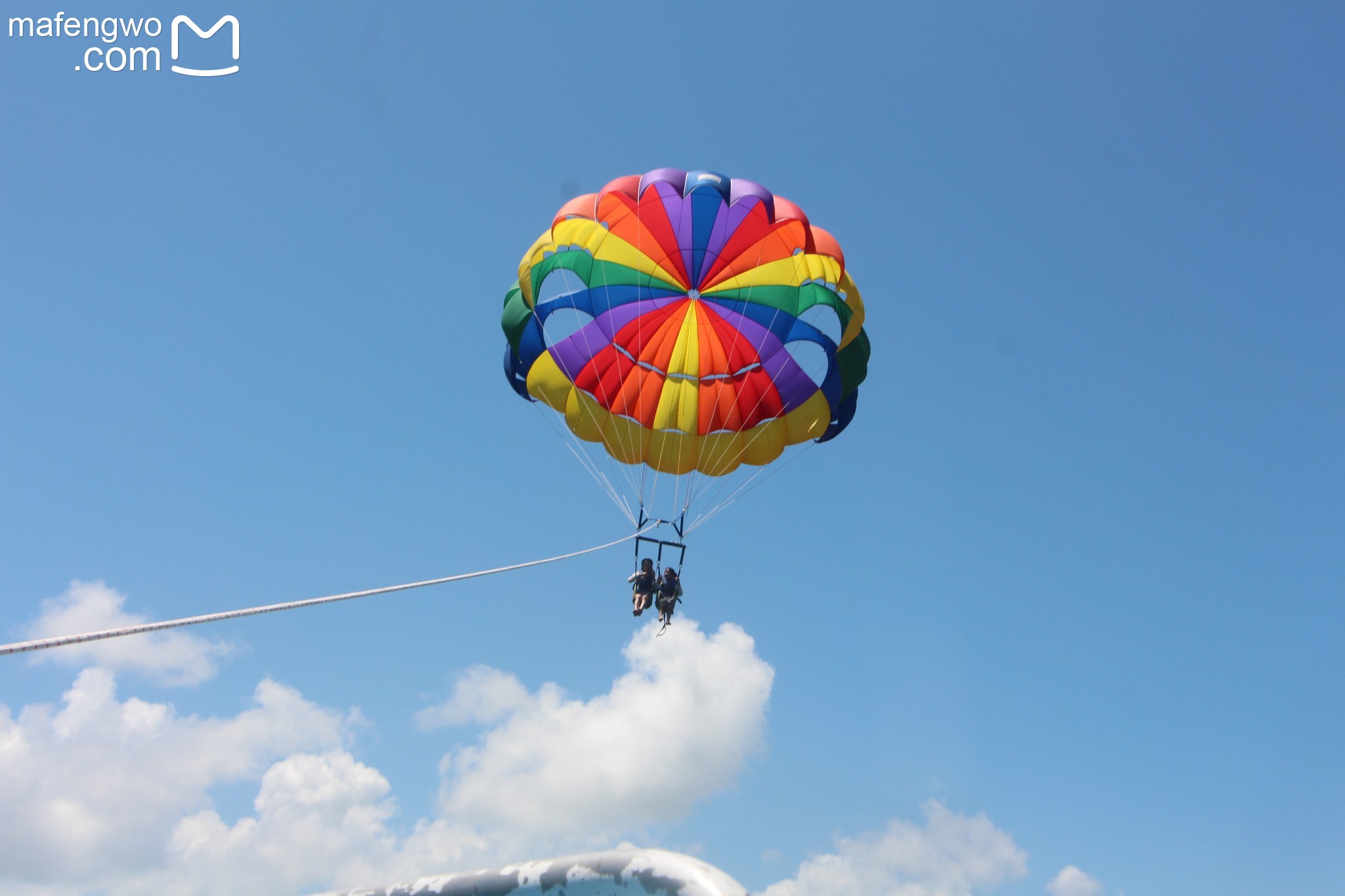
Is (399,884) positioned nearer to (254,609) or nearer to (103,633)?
(103,633)

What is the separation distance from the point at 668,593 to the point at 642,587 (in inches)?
14.6

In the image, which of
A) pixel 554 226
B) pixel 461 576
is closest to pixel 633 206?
pixel 554 226

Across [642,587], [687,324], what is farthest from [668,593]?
[687,324]

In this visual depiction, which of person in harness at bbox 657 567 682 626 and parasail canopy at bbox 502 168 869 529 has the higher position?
parasail canopy at bbox 502 168 869 529

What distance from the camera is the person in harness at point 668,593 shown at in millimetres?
13391

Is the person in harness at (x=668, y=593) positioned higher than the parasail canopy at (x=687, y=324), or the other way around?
the parasail canopy at (x=687, y=324)

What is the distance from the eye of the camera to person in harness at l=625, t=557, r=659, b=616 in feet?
43.4

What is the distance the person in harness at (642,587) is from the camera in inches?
520

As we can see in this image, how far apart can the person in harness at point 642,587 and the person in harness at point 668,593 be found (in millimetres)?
132

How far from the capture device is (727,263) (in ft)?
46.9

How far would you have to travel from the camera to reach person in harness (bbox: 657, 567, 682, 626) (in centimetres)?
1339

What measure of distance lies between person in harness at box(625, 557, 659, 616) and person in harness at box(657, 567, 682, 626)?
132 millimetres

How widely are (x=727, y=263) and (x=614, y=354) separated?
2007 millimetres

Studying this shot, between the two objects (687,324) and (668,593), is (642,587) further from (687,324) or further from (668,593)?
(687,324)
